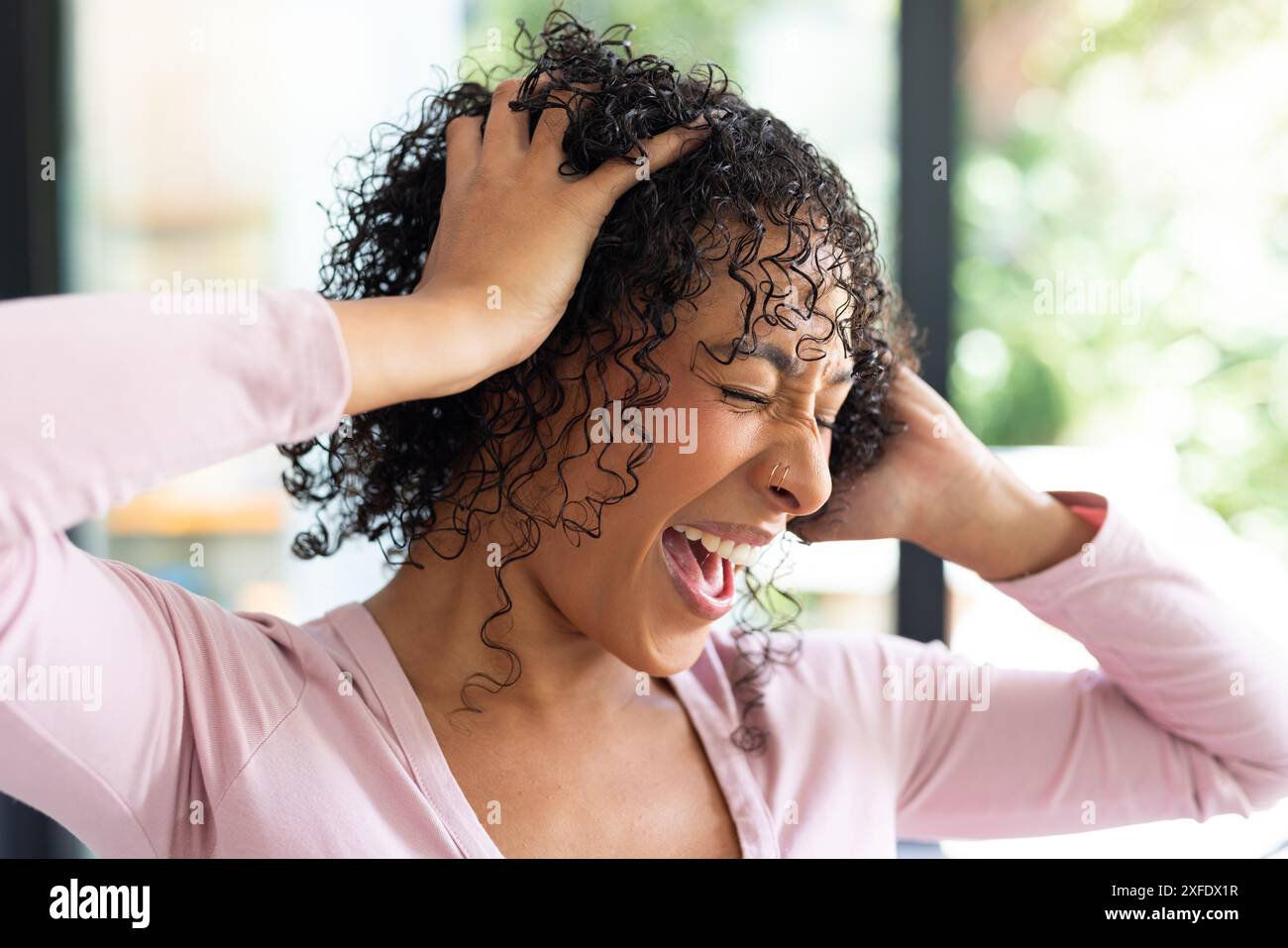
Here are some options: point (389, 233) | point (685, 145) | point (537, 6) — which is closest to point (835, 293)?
point (685, 145)

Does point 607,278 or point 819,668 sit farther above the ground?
point 607,278

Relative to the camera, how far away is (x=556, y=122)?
0.91 meters

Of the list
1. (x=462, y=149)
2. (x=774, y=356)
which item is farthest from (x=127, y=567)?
(x=774, y=356)

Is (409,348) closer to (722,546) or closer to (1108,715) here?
(722,546)

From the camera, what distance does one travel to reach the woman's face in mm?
960

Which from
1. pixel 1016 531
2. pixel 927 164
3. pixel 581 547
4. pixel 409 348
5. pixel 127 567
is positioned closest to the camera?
pixel 409 348

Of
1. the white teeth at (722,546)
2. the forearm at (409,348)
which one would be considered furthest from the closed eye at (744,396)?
the forearm at (409,348)

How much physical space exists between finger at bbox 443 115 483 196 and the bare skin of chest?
0.47m

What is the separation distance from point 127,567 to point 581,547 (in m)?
0.37

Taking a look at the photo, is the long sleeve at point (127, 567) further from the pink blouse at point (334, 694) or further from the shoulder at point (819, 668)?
the shoulder at point (819, 668)

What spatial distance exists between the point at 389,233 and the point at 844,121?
4.31 ft

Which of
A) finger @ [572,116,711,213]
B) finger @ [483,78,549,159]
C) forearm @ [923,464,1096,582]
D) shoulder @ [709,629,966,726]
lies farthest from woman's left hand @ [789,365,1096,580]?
finger @ [483,78,549,159]

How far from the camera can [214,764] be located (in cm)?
88

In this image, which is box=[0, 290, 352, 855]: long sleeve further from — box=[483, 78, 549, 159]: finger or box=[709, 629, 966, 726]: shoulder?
box=[709, 629, 966, 726]: shoulder
